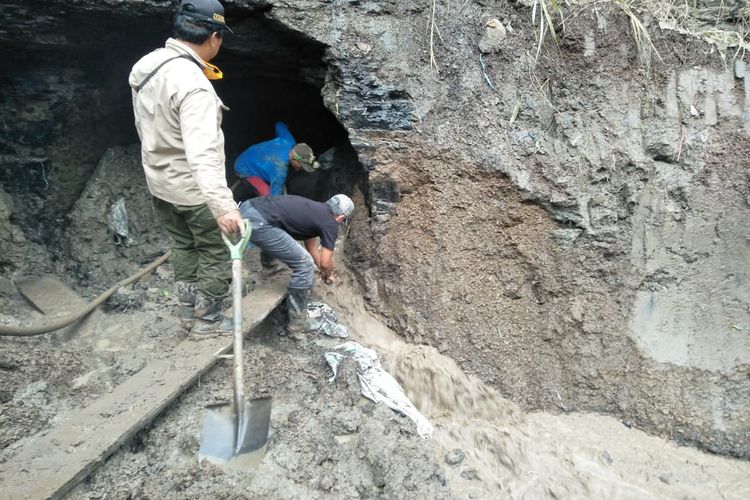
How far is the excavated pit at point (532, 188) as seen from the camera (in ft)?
11.1

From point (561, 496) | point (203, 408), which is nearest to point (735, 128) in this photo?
point (561, 496)

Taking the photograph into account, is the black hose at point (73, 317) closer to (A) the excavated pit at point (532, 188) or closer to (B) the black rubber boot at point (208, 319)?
(A) the excavated pit at point (532, 188)

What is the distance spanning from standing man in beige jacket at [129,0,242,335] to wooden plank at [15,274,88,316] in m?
1.10

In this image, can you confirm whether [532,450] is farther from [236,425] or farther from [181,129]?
[181,129]

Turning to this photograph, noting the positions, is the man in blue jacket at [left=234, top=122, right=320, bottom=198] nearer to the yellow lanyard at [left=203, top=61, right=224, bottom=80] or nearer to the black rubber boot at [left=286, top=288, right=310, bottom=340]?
the black rubber boot at [left=286, top=288, right=310, bottom=340]

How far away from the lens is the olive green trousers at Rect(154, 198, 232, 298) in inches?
105

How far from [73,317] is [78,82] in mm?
1663

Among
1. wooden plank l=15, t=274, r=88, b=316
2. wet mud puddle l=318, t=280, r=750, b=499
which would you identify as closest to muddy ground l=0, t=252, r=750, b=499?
wet mud puddle l=318, t=280, r=750, b=499

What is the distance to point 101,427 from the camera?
221 centimetres

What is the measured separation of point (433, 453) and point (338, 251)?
1940 millimetres

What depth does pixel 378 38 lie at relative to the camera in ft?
11.5

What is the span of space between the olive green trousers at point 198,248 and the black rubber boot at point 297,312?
0.57m

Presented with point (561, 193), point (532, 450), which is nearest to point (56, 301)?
point (532, 450)

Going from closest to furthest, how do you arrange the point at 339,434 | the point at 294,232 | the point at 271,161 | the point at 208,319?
the point at 339,434, the point at 208,319, the point at 294,232, the point at 271,161
